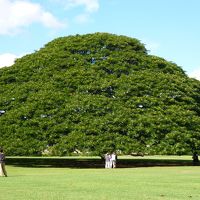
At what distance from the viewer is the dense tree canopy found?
3812 cm

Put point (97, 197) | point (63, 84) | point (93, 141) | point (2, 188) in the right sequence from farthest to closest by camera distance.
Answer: point (63, 84) → point (93, 141) → point (2, 188) → point (97, 197)

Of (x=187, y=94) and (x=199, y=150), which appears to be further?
(x=187, y=94)

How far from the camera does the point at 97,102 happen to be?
39.2 meters

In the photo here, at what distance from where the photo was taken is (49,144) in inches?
1537

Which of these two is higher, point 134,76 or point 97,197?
point 134,76

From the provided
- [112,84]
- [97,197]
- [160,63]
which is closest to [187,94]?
[160,63]

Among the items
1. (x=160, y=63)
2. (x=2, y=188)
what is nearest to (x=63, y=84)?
(x=160, y=63)

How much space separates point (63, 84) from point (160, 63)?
10.0 meters

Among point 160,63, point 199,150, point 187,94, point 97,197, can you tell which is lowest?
point 97,197

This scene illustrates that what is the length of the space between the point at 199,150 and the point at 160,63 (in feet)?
32.6

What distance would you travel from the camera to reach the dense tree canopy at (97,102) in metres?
38.1

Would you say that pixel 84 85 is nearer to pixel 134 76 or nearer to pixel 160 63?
pixel 134 76

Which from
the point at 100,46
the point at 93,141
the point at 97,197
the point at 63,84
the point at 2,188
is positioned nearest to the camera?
the point at 97,197

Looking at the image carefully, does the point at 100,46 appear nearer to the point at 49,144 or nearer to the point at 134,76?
the point at 134,76
